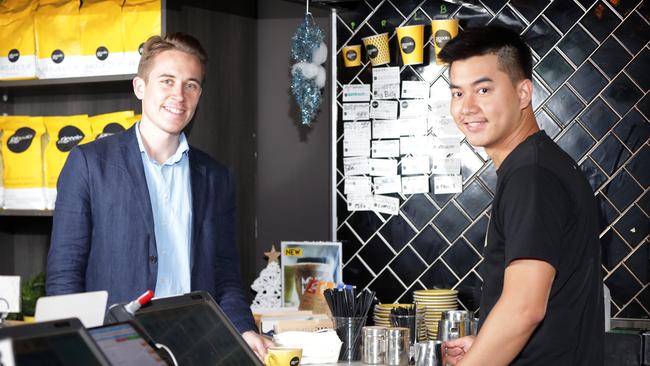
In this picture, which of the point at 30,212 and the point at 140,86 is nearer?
the point at 140,86

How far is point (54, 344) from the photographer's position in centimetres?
132

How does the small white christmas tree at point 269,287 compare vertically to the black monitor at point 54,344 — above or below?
below

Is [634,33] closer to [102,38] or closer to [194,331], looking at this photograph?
[102,38]

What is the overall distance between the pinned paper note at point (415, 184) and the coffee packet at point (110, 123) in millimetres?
1199

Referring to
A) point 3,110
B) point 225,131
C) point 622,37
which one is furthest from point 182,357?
point 3,110

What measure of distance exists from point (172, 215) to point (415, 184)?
59.4 inches

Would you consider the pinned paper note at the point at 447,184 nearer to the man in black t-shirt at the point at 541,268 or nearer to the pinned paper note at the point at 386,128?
the pinned paper note at the point at 386,128

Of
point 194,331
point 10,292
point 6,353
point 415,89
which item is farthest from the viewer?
point 415,89

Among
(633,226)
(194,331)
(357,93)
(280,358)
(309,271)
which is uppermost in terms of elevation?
(357,93)

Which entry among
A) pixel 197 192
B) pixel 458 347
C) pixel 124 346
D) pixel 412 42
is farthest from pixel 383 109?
pixel 124 346

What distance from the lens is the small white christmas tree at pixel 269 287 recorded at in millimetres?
3994

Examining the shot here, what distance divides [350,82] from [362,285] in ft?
2.96

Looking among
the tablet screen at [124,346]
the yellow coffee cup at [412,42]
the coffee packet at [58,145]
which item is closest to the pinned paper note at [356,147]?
the yellow coffee cup at [412,42]

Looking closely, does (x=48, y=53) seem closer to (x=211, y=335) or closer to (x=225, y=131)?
(x=225, y=131)
